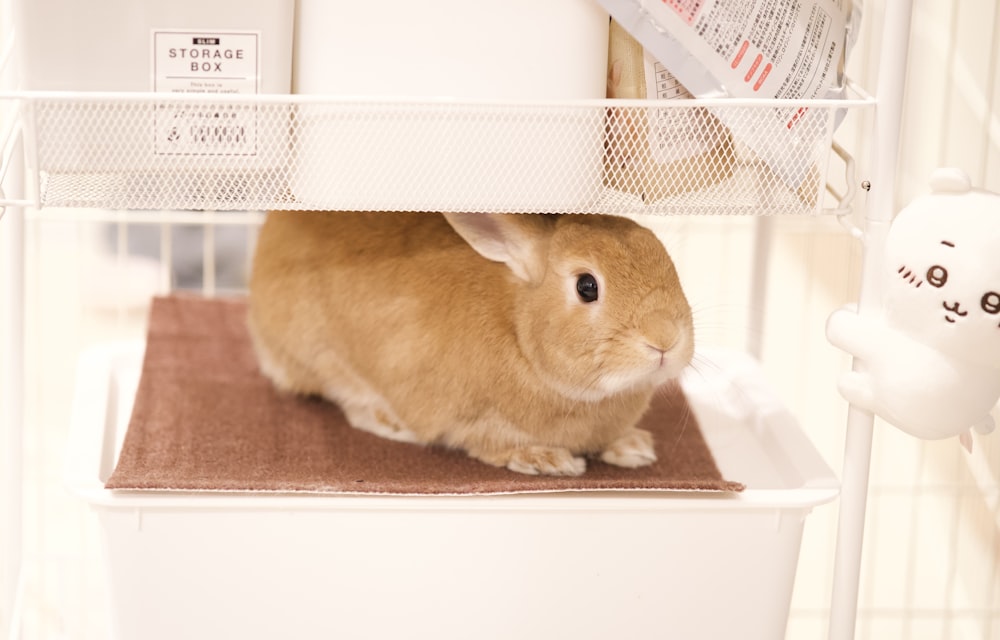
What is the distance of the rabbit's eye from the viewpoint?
43.2 inches

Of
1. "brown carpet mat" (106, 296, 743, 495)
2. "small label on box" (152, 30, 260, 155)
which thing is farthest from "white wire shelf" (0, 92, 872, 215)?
"brown carpet mat" (106, 296, 743, 495)

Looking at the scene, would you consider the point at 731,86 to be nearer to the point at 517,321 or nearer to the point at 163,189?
the point at 517,321

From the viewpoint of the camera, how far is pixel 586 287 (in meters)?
1.10

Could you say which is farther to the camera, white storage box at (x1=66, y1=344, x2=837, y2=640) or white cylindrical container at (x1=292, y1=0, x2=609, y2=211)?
white storage box at (x1=66, y1=344, x2=837, y2=640)

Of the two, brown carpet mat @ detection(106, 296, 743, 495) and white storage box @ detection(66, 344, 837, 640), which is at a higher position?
brown carpet mat @ detection(106, 296, 743, 495)

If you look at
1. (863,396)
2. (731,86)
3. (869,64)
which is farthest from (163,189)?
(869,64)

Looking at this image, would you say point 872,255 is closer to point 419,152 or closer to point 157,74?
point 419,152

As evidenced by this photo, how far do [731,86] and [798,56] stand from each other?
6 centimetres

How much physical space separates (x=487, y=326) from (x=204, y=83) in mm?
342

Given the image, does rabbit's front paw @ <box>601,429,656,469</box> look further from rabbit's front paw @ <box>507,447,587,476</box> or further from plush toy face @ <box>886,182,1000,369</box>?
plush toy face @ <box>886,182,1000,369</box>

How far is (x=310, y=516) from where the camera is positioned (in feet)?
3.45

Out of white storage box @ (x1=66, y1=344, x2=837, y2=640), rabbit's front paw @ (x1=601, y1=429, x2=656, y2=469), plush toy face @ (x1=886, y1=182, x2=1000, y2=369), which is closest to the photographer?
plush toy face @ (x1=886, y1=182, x2=1000, y2=369)

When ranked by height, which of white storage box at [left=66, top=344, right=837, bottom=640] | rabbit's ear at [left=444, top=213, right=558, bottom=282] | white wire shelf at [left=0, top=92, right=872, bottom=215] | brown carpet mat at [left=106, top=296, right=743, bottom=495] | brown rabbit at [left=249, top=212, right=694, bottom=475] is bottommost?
white storage box at [left=66, top=344, right=837, bottom=640]

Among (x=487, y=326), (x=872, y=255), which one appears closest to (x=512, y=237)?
(x=487, y=326)
